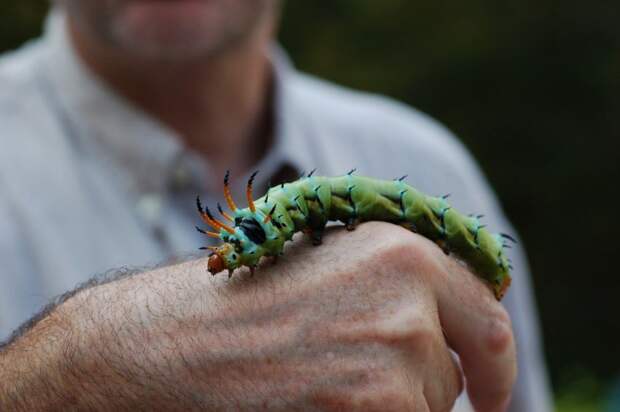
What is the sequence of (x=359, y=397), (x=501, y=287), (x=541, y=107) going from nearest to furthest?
(x=359, y=397)
(x=501, y=287)
(x=541, y=107)

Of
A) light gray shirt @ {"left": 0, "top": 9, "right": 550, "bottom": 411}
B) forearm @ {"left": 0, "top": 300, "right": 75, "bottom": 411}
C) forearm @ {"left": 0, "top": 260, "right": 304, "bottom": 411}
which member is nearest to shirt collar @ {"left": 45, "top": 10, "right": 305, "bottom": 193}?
light gray shirt @ {"left": 0, "top": 9, "right": 550, "bottom": 411}

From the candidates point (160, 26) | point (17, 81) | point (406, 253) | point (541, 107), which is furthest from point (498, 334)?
point (541, 107)

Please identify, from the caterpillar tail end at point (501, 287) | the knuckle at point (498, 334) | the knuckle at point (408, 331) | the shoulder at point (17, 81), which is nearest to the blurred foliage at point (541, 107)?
the shoulder at point (17, 81)

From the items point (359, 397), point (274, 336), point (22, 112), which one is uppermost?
point (22, 112)

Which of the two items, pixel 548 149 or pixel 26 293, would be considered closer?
pixel 26 293

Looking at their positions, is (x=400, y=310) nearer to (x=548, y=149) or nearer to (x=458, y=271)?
(x=458, y=271)

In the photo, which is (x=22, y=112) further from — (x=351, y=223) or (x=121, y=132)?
(x=351, y=223)

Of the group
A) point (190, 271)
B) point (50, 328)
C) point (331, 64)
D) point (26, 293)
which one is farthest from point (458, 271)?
point (331, 64)
